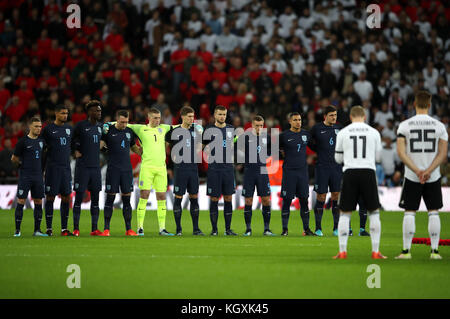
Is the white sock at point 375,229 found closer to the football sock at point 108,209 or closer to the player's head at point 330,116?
the player's head at point 330,116

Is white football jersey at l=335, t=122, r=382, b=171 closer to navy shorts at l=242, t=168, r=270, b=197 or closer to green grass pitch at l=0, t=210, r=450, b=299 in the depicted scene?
green grass pitch at l=0, t=210, r=450, b=299

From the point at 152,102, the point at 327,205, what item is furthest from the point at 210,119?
the point at 327,205

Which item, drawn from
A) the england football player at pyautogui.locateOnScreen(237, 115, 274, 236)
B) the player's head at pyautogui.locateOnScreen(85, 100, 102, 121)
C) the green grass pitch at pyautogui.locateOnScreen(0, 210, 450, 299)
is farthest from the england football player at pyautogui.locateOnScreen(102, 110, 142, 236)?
the england football player at pyautogui.locateOnScreen(237, 115, 274, 236)

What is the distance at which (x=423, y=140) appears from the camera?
39.7 feet

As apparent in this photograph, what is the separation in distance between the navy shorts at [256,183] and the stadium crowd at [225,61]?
22.4 feet

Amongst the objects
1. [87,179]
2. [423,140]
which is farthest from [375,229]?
[87,179]

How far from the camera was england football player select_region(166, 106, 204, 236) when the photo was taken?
16.6 metres

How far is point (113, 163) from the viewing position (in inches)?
654

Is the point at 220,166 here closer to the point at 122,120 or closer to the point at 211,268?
the point at 122,120

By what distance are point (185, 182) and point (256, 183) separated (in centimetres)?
150

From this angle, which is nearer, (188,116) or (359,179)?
(359,179)

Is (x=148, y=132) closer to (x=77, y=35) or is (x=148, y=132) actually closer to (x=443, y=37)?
(x=77, y=35)

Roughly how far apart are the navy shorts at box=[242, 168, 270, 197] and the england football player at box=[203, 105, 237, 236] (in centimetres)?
31

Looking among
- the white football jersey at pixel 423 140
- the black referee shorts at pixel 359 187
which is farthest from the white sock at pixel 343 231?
the white football jersey at pixel 423 140
